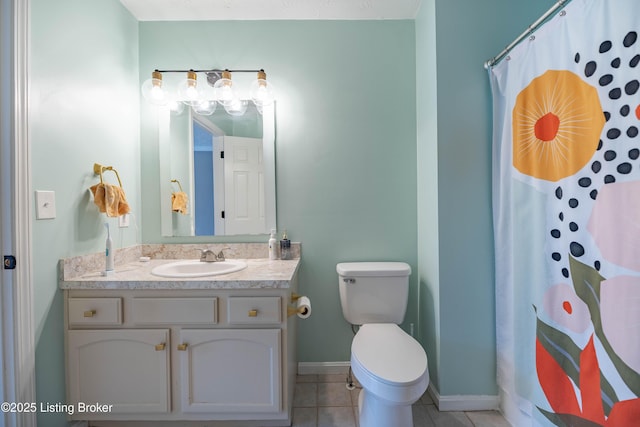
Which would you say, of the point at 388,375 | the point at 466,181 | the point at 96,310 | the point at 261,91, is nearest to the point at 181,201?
the point at 96,310

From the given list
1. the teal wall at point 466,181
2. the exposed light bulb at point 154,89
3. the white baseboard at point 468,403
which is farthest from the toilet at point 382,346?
the exposed light bulb at point 154,89

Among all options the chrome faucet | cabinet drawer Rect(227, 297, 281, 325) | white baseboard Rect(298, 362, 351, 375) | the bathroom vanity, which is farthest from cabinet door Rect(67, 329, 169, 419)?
white baseboard Rect(298, 362, 351, 375)

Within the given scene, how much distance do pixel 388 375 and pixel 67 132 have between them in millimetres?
1777

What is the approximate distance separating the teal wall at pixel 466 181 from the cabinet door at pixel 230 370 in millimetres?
910

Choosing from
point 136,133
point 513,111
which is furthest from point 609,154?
point 136,133

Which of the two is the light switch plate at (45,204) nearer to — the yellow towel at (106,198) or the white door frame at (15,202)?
the white door frame at (15,202)

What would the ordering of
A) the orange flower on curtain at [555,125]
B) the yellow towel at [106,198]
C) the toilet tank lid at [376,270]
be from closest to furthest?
the orange flower on curtain at [555,125] < the yellow towel at [106,198] < the toilet tank lid at [376,270]

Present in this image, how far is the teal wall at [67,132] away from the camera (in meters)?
1.18

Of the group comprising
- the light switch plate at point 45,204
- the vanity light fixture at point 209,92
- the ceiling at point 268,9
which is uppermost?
the ceiling at point 268,9

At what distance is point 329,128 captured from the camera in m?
1.84

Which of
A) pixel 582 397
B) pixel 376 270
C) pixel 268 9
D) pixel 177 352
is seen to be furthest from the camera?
pixel 268 9

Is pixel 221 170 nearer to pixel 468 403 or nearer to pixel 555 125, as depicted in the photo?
pixel 555 125

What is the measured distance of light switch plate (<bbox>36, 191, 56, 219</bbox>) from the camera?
116 centimetres

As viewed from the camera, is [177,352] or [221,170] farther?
[221,170]
